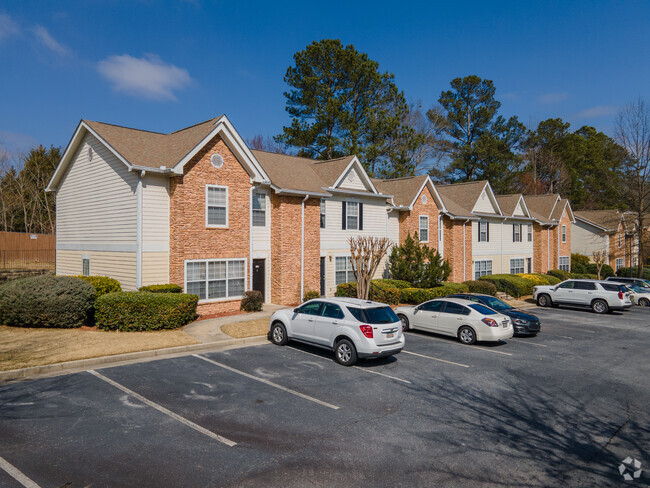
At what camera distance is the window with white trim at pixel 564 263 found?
44.2 meters

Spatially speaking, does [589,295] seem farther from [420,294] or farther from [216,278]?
[216,278]

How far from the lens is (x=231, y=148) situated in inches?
769

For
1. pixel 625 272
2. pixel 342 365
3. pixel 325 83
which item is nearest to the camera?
pixel 342 365

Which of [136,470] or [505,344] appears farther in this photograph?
[505,344]

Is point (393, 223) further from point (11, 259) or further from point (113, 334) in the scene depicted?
point (11, 259)

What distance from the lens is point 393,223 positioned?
28625 mm

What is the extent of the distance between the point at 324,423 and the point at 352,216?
1847 centimetres

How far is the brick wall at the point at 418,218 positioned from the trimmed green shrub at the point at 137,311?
1665 centimetres

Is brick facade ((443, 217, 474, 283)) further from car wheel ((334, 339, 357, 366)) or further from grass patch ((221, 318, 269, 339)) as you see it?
car wheel ((334, 339, 357, 366))

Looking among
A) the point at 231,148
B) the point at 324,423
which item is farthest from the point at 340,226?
the point at 324,423

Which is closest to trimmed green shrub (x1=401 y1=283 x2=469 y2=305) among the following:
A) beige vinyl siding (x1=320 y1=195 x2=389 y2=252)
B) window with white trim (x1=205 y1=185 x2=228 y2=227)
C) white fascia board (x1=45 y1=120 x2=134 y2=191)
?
beige vinyl siding (x1=320 y1=195 x2=389 y2=252)

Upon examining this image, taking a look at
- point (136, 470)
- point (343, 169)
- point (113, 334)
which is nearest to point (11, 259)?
point (113, 334)

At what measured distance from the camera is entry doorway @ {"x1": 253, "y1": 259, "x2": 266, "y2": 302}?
21422mm

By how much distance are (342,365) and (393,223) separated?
1792cm
